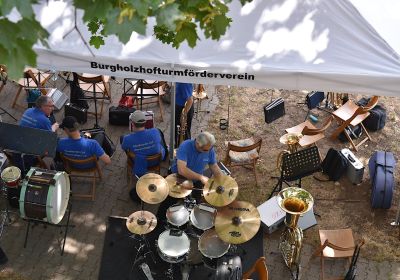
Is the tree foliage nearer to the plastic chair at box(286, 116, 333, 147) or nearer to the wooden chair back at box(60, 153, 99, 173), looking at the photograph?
the wooden chair back at box(60, 153, 99, 173)

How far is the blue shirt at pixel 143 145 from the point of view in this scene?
7586mm

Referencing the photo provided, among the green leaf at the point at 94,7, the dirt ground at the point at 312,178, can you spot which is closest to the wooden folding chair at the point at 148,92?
the dirt ground at the point at 312,178

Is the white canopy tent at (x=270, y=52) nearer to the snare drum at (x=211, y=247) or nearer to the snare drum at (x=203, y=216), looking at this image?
the snare drum at (x=203, y=216)

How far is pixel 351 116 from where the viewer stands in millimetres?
9281

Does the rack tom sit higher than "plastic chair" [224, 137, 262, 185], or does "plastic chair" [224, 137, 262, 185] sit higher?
"plastic chair" [224, 137, 262, 185]

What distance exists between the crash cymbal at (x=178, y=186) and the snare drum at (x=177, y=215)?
0.81 ft

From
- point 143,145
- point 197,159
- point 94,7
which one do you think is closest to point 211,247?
point 197,159

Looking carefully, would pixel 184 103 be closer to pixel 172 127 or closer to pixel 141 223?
pixel 172 127

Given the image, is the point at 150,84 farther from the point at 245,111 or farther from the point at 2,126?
the point at 2,126

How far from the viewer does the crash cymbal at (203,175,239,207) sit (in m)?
6.74

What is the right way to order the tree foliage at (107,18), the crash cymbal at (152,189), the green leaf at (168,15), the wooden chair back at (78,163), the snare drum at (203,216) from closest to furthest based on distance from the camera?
the tree foliage at (107,18), the green leaf at (168,15), the crash cymbal at (152,189), the snare drum at (203,216), the wooden chair back at (78,163)

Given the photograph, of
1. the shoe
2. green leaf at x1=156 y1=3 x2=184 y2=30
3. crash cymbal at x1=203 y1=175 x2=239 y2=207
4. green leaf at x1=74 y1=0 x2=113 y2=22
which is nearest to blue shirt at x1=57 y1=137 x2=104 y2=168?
the shoe

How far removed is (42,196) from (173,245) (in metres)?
1.72

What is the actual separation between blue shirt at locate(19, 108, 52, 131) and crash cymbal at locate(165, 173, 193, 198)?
214 centimetres
